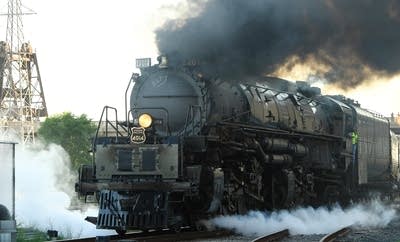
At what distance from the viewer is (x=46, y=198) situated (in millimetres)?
23016

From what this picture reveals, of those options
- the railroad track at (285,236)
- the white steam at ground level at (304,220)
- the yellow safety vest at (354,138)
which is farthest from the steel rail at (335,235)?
the yellow safety vest at (354,138)

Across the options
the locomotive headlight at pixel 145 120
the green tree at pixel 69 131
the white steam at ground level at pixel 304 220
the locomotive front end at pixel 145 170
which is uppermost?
the green tree at pixel 69 131

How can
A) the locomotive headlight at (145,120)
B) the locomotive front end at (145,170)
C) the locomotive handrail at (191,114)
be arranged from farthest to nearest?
the locomotive handrail at (191,114), the locomotive headlight at (145,120), the locomotive front end at (145,170)

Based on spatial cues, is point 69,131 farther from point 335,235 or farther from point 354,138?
point 335,235

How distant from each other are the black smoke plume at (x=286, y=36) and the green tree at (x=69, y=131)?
136 feet

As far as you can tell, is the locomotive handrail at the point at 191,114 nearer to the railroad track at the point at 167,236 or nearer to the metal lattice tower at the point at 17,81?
the railroad track at the point at 167,236

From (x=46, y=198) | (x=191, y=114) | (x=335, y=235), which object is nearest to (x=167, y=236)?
(x=191, y=114)

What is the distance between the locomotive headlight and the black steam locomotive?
23mm

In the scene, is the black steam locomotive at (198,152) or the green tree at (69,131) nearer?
the black steam locomotive at (198,152)

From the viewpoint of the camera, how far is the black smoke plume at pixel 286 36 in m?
16.6

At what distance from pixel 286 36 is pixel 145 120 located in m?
4.66

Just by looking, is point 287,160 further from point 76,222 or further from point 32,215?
point 32,215

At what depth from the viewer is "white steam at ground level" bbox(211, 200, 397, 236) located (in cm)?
1644

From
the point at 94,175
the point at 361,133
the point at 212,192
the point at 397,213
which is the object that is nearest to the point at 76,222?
the point at 94,175
